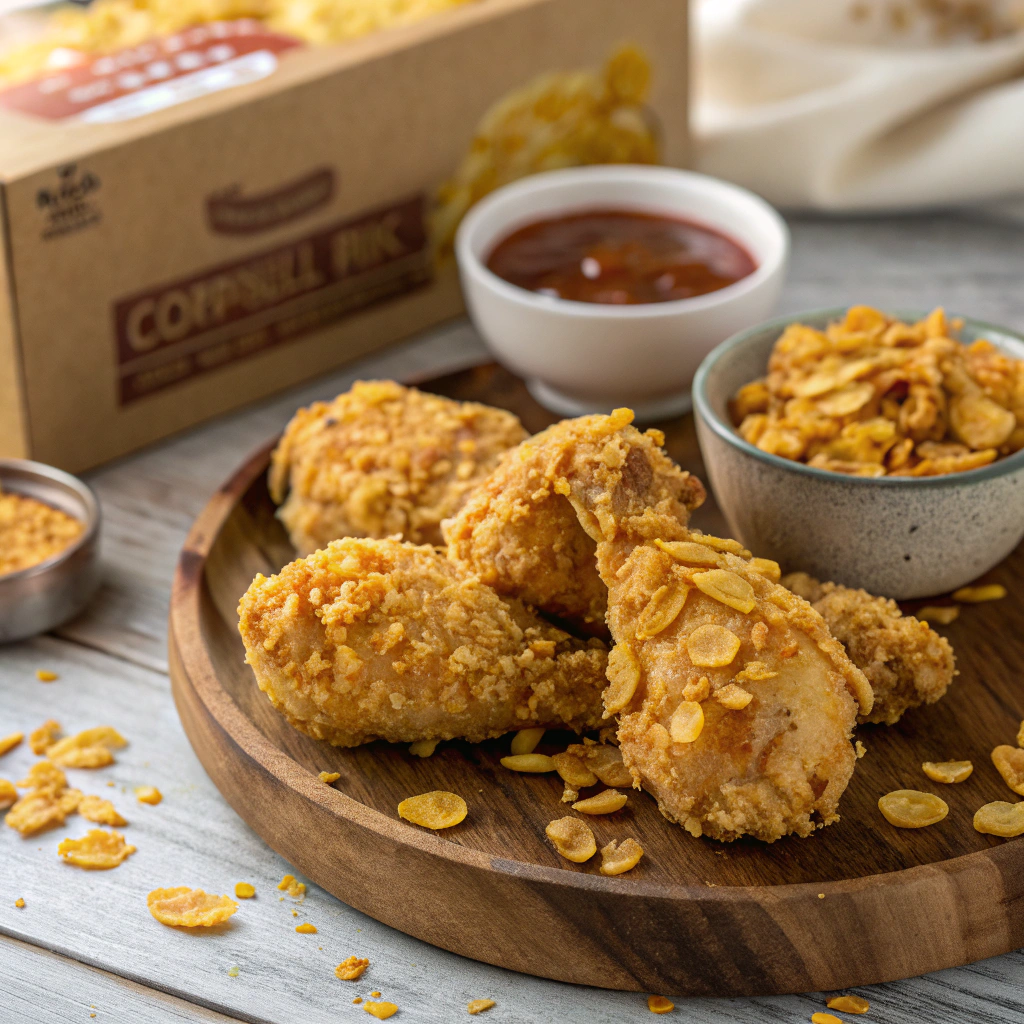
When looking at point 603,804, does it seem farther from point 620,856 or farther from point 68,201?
point 68,201

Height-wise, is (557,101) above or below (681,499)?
above

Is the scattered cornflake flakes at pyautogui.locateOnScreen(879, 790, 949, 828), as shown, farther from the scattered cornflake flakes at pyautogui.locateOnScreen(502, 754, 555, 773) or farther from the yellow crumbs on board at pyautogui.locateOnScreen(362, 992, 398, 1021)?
the yellow crumbs on board at pyautogui.locateOnScreen(362, 992, 398, 1021)

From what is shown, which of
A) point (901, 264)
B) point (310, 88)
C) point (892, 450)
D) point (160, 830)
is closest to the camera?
point (160, 830)

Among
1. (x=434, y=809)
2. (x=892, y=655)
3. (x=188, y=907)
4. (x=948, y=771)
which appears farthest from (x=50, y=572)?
(x=948, y=771)

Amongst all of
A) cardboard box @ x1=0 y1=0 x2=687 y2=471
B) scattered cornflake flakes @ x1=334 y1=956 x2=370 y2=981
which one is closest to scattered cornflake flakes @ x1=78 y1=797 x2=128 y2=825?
scattered cornflake flakes @ x1=334 y1=956 x2=370 y2=981

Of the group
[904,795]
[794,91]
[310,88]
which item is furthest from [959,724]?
[794,91]

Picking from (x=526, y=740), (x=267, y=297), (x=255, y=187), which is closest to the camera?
(x=526, y=740)

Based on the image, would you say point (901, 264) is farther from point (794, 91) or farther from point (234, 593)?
point (234, 593)
